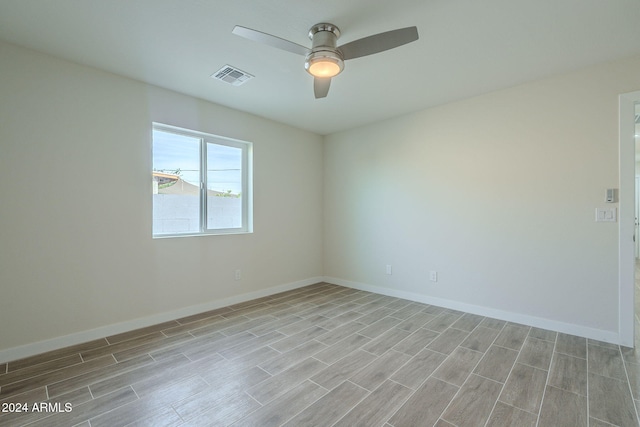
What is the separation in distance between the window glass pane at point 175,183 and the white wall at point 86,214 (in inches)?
6.4

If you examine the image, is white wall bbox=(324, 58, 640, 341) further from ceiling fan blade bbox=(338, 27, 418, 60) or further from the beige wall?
ceiling fan blade bbox=(338, 27, 418, 60)

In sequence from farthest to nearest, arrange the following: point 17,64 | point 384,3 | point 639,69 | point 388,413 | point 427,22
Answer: point 639,69 < point 17,64 < point 427,22 < point 384,3 < point 388,413

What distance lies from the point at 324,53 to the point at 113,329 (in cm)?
316

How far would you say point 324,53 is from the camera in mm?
1964

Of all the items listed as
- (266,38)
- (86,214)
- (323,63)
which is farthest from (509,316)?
(86,214)

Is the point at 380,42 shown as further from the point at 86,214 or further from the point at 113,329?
the point at 113,329

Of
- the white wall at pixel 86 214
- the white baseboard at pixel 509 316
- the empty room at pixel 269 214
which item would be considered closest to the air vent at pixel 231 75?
the empty room at pixel 269 214

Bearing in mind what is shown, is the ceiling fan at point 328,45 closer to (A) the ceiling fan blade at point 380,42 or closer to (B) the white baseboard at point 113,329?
(A) the ceiling fan blade at point 380,42

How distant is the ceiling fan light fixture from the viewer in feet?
A: 6.46

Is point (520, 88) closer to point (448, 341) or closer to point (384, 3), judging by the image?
point (384, 3)

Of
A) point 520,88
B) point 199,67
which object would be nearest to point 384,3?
point 199,67

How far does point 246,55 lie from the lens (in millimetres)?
2451

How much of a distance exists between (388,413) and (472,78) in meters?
3.06

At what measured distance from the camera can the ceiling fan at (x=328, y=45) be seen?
181 cm
